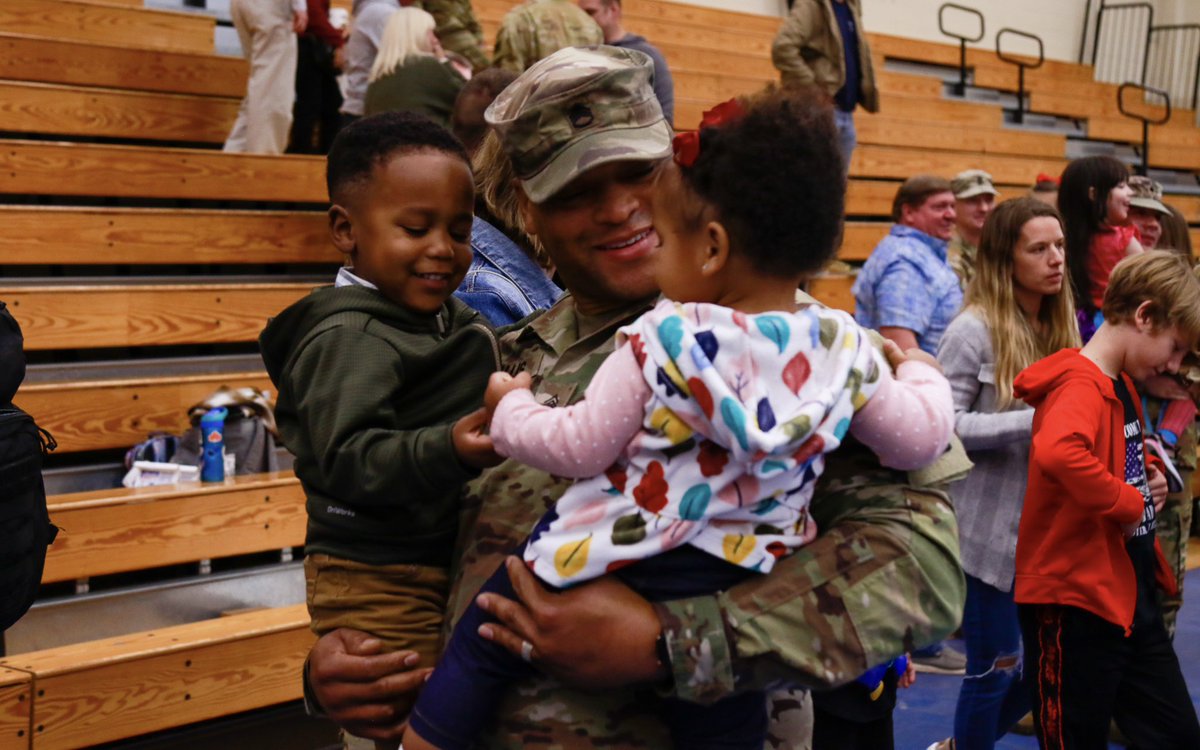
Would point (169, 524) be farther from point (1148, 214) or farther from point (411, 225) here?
point (1148, 214)

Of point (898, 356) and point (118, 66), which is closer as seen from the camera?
point (898, 356)

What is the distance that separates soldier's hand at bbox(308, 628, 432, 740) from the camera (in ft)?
5.11

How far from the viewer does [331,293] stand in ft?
5.46

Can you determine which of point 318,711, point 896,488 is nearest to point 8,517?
point 318,711

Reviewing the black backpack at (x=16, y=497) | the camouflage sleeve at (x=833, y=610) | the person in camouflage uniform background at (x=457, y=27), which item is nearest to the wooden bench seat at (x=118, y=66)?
the person in camouflage uniform background at (x=457, y=27)

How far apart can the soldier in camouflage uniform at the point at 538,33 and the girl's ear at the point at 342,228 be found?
148 inches

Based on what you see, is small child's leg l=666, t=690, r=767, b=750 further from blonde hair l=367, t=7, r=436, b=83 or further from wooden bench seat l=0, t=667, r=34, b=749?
blonde hair l=367, t=7, r=436, b=83


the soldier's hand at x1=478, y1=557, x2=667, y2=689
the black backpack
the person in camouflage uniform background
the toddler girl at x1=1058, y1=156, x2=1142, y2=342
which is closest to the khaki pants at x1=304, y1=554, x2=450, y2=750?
the soldier's hand at x1=478, y1=557, x2=667, y2=689

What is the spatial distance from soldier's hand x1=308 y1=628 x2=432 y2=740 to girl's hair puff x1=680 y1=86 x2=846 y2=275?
62 cm

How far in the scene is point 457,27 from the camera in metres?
6.14

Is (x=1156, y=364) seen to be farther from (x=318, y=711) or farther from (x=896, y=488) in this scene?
(x=318, y=711)

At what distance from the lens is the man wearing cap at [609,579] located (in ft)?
4.41

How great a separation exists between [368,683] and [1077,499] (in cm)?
191

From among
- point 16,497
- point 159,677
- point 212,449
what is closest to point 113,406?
point 212,449
